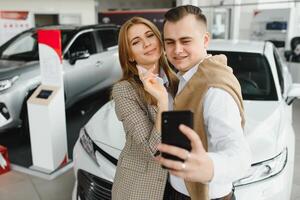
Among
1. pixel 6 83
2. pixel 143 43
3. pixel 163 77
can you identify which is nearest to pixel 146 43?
pixel 143 43

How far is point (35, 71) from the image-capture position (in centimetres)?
385

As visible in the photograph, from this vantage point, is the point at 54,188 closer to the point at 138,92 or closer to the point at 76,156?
the point at 76,156

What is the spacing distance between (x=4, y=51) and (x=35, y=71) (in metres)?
1.18

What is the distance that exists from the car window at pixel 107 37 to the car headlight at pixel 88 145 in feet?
10.2

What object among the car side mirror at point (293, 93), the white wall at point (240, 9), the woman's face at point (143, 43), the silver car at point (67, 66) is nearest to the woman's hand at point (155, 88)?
the woman's face at point (143, 43)

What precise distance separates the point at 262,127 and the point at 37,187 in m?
2.05

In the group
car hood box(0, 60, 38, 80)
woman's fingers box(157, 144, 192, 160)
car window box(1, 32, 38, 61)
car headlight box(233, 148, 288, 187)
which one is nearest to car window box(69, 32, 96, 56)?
car window box(1, 32, 38, 61)

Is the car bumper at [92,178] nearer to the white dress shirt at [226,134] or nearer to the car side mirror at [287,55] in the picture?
the white dress shirt at [226,134]

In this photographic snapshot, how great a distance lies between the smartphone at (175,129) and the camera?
61 centimetres

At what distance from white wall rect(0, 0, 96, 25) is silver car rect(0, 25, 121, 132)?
10.2 feet

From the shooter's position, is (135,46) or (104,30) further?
(104,30)

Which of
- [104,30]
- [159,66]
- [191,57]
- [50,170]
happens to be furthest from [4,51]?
[191,57]

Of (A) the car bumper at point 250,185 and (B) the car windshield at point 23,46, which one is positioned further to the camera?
(B) the car windshield at point 23,46

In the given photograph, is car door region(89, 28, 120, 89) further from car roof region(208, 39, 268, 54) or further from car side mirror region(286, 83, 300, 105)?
car side mirror region(286, 83, 300, 105)
